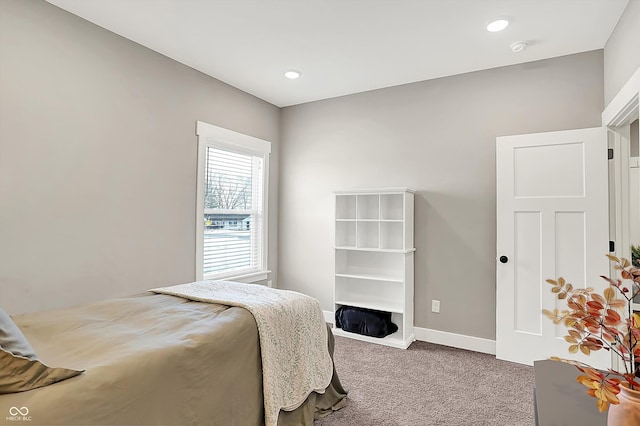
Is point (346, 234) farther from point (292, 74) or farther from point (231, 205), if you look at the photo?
point (292, 74)

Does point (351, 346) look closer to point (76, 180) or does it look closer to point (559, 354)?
point (559, 354)

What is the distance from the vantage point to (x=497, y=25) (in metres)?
2.60

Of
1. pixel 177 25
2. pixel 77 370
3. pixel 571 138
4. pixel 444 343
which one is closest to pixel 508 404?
pixel 444 343

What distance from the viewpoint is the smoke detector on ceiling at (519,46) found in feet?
9.36

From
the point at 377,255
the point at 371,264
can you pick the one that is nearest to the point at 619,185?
the point at 377,255

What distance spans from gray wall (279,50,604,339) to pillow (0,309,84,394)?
3220mm

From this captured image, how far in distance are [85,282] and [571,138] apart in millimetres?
4080

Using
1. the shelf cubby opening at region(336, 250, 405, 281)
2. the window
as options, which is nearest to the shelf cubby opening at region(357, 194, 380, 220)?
the shelf cubby opening at region(336, 250, 405, 281)

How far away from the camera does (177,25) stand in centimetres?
267

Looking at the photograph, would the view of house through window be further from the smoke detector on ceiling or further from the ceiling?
the smoke detector on ceiling

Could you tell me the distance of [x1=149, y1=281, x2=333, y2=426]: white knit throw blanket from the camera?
1839 mm

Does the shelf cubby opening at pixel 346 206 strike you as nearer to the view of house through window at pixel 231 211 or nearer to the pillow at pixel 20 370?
the view of house through window at pixel 231 211

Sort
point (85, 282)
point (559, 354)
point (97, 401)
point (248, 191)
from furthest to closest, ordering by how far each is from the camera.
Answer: point (248, 191), point (559, 354), point (85, 282), point (97, 401)

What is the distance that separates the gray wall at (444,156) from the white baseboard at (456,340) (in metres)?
0.06
